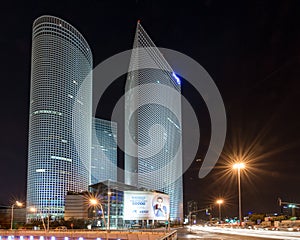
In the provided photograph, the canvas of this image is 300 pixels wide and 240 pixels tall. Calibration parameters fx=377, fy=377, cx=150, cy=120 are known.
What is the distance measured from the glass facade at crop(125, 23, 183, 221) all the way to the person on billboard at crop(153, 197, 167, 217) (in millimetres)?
37998

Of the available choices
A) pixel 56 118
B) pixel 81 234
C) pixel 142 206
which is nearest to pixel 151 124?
pixel 56 118

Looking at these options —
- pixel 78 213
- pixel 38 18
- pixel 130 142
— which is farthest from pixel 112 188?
pixel 38 18

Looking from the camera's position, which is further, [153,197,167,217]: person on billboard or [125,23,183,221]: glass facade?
[125,23,183,221]: glass facade

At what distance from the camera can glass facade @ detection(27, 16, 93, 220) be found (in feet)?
529

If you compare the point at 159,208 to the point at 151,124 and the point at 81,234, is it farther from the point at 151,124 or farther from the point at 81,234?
the point at 81,234

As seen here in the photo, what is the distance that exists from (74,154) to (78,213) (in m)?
40.6

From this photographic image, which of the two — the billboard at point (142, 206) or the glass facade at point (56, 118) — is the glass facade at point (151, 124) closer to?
the glass facade at point (56, 118)

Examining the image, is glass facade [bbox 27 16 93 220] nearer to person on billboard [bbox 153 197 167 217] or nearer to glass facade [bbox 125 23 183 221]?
glass facade [bbox 125 23 183 221]

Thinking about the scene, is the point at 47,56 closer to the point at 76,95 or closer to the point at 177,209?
the point at 76,95

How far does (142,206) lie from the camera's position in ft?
394

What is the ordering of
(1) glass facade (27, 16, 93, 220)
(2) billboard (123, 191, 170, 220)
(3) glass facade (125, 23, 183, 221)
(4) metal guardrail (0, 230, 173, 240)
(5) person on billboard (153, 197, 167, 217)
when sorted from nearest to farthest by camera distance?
(4) metal guardrail (0, 230, 173, 240), (2) billboard (123, 191, 170, 220), (5) person on billboard (153, 197, 167, 217), (1) glass facade (27, 16, 93, 220), (3) glass facade (125, 23, 183, 221)

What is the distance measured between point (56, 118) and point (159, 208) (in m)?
70.5

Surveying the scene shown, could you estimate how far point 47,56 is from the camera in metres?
184

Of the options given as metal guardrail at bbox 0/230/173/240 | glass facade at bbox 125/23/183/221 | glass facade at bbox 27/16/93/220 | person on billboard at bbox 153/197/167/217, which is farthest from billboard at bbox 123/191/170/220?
metal guardrail at bbox 0/230/173/240
